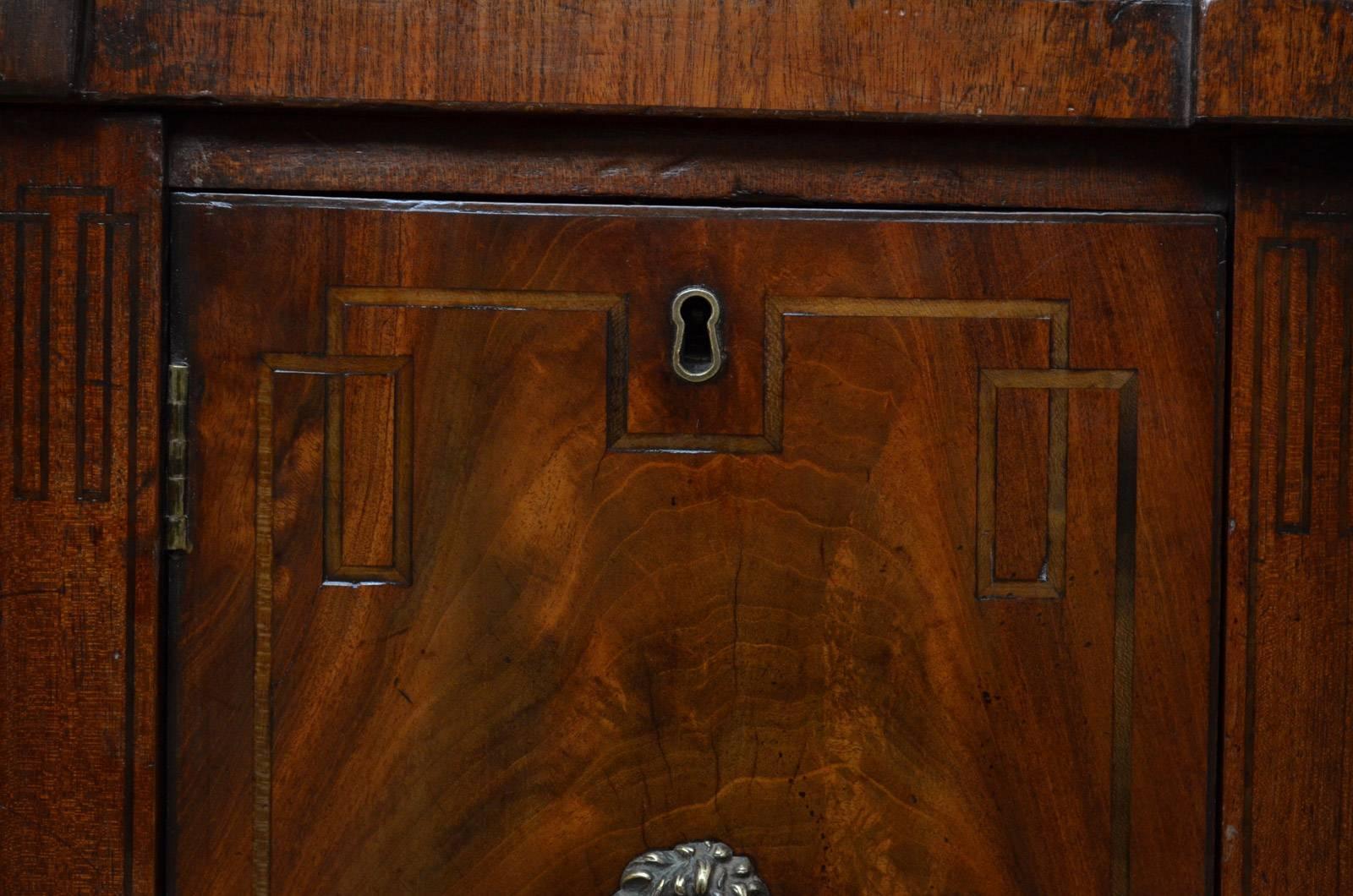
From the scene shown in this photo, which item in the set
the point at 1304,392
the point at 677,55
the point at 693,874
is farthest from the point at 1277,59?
the point at 693,874

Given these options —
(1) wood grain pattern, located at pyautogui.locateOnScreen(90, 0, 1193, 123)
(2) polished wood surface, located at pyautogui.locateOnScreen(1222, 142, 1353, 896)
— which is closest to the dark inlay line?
(2) polished wood surface, located at pyautogui.locateOnScreen(1222, 142, 1353, 896)

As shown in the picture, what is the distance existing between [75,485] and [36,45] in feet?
0.76

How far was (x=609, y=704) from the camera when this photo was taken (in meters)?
0.68

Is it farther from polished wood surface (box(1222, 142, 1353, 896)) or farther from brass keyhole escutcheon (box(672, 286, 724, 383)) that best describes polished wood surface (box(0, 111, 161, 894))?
polished wood surface (box(1222, 142, 1353, 896))

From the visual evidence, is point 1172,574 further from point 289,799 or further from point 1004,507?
point 289,799

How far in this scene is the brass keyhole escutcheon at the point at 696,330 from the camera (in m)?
0.67

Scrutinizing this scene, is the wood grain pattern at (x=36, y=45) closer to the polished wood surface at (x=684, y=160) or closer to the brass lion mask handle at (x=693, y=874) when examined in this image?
the polished wood surface at (x=684, y=160)

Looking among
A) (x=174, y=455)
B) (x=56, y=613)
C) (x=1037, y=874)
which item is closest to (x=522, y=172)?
(x=174, y=455)

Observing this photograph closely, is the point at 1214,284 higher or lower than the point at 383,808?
higher

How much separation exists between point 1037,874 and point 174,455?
1.75 ft

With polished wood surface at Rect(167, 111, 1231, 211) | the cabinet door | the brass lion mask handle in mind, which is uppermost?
polished wood surface at Rect(167, 111, 1231, 211)

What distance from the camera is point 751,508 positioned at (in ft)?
2.23

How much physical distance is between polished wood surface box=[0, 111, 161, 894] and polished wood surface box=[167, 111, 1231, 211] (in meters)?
0.05

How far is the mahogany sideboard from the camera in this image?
0.68 m
